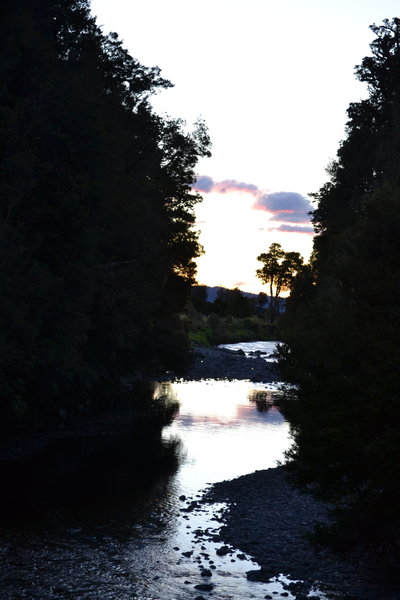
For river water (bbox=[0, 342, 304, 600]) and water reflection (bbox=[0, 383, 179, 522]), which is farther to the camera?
water reflection (bbox=[0, 383, 179, 522])

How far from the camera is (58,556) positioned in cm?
1678

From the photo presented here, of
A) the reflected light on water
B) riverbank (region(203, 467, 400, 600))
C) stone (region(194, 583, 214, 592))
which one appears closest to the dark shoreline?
riverbank (region(203, 467, 400, 600))

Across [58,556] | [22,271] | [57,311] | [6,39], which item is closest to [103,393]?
[57,311]

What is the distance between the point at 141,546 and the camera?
59.1ft

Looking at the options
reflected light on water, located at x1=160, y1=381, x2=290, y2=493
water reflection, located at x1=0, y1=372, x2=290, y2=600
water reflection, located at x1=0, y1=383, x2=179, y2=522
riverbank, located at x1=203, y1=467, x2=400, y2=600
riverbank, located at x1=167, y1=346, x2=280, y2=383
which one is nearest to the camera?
water reflection, located at x1=0, y1=372, x2=290, y2=600

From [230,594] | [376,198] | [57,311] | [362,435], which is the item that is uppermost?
[376,198]

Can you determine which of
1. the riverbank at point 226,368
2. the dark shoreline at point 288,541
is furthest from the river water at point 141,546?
the riverbank at point 226,368

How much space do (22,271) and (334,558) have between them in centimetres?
1809

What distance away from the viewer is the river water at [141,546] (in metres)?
15.1

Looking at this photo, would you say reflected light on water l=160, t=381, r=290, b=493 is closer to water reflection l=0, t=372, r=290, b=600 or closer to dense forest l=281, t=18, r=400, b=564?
water reflection l=0, t=372, r=290, b=600

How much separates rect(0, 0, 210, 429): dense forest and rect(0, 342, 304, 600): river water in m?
6.94

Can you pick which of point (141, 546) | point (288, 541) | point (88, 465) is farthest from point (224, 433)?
point (141, 546)

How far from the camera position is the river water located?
15070 millimetres

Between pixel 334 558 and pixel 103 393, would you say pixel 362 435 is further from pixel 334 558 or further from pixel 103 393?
pixel 103 393
